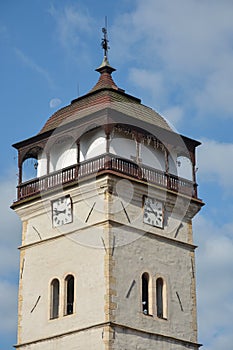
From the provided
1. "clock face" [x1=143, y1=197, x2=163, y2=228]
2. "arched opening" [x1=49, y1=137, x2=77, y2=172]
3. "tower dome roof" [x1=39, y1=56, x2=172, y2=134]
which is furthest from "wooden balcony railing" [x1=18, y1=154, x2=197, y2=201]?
"tower dome roof" [x1=39, y1=56, x2=172, y2=134]

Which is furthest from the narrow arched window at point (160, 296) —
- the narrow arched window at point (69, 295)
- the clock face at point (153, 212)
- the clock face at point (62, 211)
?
the clock face at point (62, 211)

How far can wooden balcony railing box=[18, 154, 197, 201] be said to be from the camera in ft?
142

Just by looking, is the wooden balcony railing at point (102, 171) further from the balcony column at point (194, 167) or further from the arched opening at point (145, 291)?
the arched opening at point (145, 291)

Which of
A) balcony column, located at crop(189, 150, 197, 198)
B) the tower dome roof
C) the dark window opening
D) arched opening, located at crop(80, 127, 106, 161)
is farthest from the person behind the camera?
balcony column, located at crop(189, 150, 197, 198)

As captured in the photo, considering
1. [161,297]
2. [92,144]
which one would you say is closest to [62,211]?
[92,144]

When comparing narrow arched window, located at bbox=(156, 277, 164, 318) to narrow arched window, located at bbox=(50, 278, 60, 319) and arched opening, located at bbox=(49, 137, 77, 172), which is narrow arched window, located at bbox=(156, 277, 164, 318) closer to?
narrow arched window, located at bbox=(50, 278, 60, 319)

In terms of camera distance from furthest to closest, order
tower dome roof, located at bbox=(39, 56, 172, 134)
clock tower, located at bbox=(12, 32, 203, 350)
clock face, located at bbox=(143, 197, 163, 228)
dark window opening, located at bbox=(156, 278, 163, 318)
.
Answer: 1. tower dome roof, located at bbox=(39, 56, 172, 134)
2. clock face, located at bbox=(143, 197, 163, 228)
3. dark window opening, located at bbox=(156, 278, 163, 318)
4. clock tower, located at bbox=(12, 32, 203, 350)

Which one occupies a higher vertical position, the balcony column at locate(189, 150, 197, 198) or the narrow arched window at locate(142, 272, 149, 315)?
the balcony column at locate(189, 150, 197, 198)

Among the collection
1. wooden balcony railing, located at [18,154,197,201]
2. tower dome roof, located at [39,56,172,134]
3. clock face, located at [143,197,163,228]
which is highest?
tower dome roof, located at [39,56,172,134]

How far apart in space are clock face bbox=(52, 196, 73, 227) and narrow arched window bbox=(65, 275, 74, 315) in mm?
2425

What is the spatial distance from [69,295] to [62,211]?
11.9 ft

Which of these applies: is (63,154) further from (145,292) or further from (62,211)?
(145,292)

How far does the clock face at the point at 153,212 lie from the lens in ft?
144

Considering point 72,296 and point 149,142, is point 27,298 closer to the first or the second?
point 72,296
